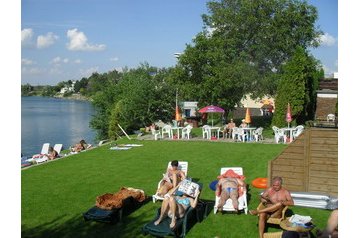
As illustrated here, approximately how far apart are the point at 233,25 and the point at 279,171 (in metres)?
16.8

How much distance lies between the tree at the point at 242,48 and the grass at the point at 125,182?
566cm

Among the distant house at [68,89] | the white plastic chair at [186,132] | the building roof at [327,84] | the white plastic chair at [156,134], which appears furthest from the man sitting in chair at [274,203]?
the distant house at [68,89]

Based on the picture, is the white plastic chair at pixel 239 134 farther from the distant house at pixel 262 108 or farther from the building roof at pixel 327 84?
the distant house at pixel 262 108

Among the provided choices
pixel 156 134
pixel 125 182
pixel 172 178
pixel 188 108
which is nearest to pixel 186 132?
pixel 156 134

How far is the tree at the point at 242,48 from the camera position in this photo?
21.0 metres

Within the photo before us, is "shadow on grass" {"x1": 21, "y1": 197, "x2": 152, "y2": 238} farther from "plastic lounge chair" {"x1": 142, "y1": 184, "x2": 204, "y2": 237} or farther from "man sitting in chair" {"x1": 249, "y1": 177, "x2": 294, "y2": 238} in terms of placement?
"man sitting in chair" {"x1": 249, "y1": 177, "x2": 294, "y2": 238}

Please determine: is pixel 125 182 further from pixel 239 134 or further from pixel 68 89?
pixel 68 89

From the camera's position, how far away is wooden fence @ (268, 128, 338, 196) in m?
7.45

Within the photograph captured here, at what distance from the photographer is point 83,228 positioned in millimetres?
6562

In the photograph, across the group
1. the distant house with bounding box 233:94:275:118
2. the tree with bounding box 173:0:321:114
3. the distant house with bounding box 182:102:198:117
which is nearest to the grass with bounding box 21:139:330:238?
the tree with bounding box 173:0:321:114

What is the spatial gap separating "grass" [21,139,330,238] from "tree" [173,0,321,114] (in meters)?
5.66

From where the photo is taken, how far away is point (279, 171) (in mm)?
7996
